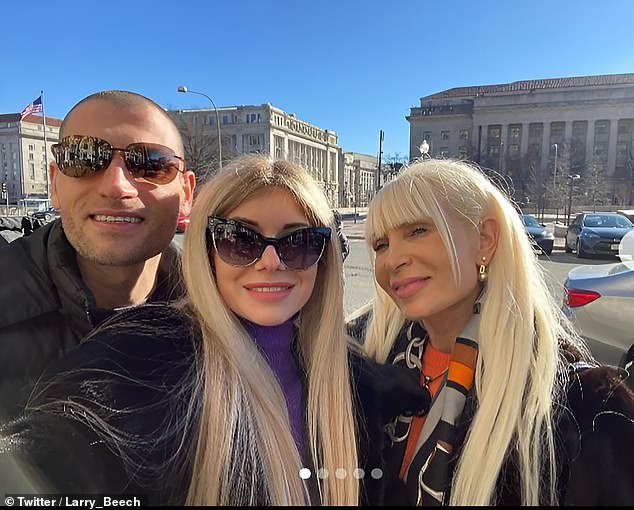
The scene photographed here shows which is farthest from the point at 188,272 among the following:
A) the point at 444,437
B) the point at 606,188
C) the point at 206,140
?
the point at 606,188

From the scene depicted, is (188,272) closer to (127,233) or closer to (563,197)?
(127,233)

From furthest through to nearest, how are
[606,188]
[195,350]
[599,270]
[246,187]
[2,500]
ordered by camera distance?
[606,188] → [599,270] → [246,187] → [195,350] → [2,500]

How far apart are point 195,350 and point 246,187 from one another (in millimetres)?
601

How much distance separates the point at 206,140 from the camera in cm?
4794

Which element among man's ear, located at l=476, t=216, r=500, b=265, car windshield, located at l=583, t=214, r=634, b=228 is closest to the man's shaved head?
man's ear, located at l=476, t=216, r=500, b=265

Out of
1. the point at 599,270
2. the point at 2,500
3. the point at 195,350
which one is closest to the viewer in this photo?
the point at 2,500

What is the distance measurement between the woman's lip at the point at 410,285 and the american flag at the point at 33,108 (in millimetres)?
34902

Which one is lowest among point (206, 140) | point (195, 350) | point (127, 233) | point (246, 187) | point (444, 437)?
point (444, 437)

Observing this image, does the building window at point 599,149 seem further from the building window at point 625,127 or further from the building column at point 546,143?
the building column at point 546,143

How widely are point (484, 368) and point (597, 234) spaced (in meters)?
17.6

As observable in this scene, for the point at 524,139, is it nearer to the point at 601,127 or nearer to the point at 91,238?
the point at 601,127

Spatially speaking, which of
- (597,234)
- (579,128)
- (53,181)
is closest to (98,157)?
(53,181)

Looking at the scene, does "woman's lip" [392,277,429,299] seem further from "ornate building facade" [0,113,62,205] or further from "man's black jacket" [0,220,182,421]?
"ornate building facade" [0,113,62,205]

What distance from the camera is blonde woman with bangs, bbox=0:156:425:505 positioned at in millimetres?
1343
